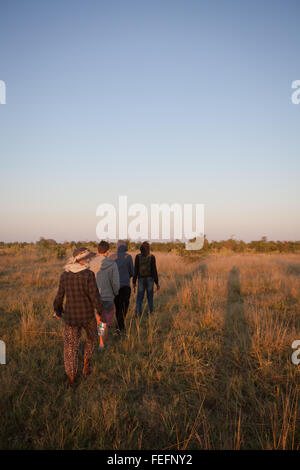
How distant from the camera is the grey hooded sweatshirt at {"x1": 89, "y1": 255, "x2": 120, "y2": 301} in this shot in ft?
15.0

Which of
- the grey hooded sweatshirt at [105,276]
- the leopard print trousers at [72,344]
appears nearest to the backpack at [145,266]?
the grey hooded sweatshirt at [105,276]

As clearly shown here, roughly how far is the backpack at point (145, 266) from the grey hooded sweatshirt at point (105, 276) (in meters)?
1.52

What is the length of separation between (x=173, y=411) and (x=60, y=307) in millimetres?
1994

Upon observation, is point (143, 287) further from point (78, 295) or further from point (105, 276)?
point (78, 295)

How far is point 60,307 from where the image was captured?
3.45 meters

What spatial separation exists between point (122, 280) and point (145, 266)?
97cm

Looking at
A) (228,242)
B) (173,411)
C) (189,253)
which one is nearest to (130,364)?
(173,411)

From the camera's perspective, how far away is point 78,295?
10.8 ft

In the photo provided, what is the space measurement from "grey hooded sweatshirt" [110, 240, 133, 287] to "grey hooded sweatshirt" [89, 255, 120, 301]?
0.67 m

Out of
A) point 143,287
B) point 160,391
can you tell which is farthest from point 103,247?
point 160,391

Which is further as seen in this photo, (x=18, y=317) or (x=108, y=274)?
(x=18, y=317)

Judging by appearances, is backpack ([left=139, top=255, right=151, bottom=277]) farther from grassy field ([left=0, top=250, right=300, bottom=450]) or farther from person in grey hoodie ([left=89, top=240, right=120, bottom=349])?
person in grey hoodie ([left=89, top=240, right=120, bottom=349])
